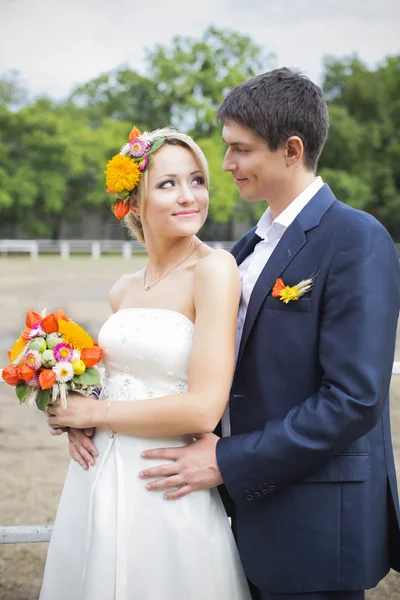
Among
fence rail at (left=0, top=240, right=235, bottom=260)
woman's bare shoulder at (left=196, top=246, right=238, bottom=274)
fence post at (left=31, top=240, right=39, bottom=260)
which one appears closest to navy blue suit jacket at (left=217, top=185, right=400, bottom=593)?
woman's bare shoulder at (left=196, top=246, right=238, bottom=274)

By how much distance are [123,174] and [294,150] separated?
1.98ft

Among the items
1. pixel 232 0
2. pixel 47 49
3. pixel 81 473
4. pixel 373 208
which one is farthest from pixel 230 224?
pixel 232 0

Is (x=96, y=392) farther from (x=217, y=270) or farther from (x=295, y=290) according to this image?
(x=295, y=290)

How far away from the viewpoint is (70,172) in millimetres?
34250

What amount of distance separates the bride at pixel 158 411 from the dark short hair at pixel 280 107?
293 millimetres

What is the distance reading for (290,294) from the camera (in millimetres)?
1867

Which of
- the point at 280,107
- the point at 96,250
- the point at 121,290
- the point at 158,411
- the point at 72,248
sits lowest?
the point at 72,248

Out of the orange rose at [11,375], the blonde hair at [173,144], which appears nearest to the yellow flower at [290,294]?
the blonde hair at [173,144]

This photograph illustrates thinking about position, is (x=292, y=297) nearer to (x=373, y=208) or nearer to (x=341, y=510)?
(x=341, y=510)

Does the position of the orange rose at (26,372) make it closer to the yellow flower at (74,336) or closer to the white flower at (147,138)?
the yellow flower at (74,336)

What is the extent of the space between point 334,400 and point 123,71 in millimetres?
37687

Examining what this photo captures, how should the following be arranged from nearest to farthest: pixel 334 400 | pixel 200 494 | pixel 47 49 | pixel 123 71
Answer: pixel 334 400
pixel 200 494
pixel 123 71
pixel 47 49

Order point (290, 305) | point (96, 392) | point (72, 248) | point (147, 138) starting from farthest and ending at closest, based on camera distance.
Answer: point (72, 248) < point (96, 392) < point (147, 138) < point (290, 305)

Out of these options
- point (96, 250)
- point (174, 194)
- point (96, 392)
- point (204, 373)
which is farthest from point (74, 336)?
point (96, 250)
